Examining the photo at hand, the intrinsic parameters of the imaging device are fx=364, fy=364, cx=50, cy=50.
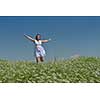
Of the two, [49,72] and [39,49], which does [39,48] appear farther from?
[49,72]

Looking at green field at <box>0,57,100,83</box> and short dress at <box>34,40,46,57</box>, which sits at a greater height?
short dress at <box>34,40,46,57</box>

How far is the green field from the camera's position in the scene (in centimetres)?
927

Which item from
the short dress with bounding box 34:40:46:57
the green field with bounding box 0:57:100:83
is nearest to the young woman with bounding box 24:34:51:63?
the short dress with bounding box 34:40:46:57

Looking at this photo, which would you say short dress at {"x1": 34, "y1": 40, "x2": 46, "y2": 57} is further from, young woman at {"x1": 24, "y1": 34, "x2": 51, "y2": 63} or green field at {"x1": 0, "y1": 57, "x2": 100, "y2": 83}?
green field at {"x1": 0, "y1": 57, "x2": 100, "y2": 83}

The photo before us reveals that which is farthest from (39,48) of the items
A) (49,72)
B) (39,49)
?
(49,72)

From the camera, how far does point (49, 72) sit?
9531 millimetres

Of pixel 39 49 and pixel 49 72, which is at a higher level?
pixel 39 49

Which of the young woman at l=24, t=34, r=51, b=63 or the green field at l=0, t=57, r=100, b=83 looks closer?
the green field at l=0, t=57, r=100, b=83

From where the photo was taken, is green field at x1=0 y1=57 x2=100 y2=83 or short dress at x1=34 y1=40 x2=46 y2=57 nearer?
green field at x1=0 y1=57 x2=100 y2=83

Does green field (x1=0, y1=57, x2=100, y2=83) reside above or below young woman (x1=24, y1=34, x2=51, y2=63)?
below
